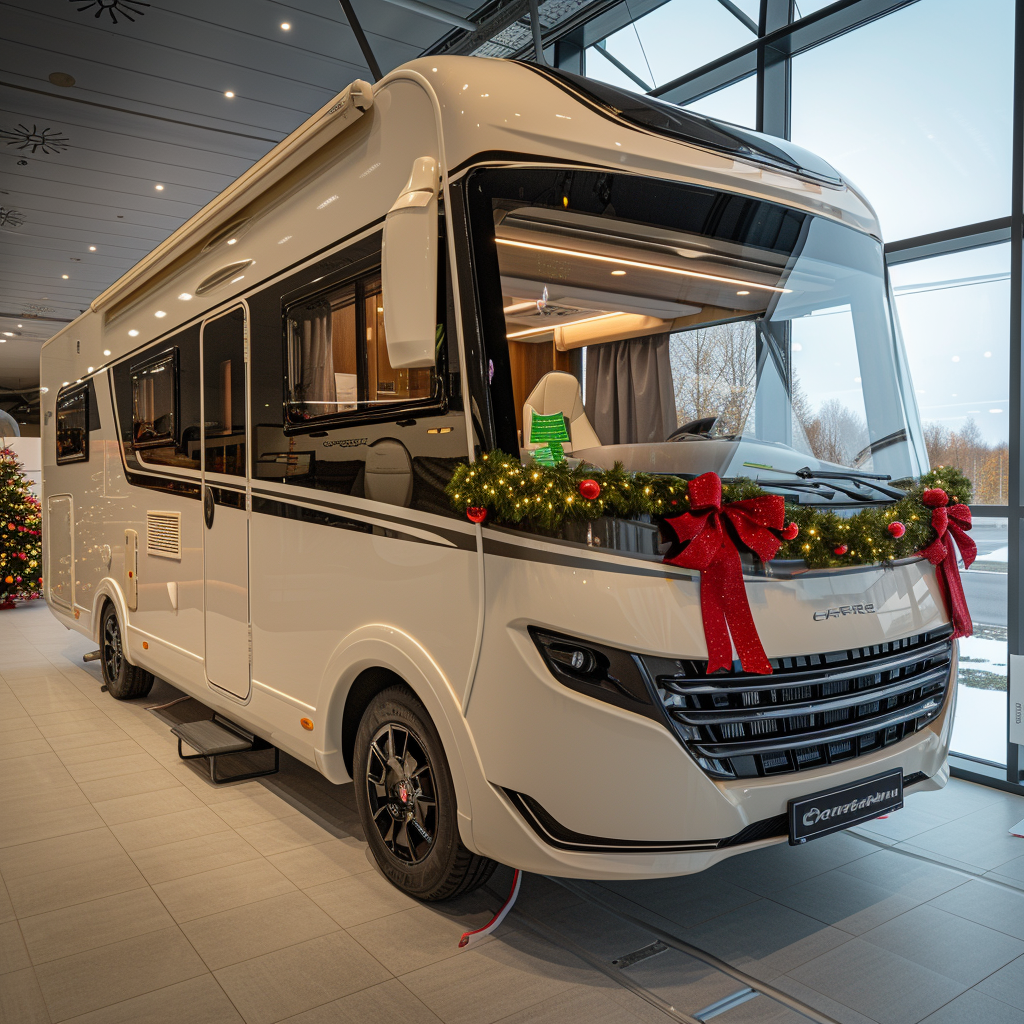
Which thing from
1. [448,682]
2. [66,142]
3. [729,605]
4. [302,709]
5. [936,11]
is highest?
[66,142]

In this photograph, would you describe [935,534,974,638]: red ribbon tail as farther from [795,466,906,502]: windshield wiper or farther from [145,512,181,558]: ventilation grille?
[145,512,181,558]: ventilation grille

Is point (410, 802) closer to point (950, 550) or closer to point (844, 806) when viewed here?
point (844, 806)

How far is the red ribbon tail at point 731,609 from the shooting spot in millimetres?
2018

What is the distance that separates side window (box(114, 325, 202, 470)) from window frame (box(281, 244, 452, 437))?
0.91 m

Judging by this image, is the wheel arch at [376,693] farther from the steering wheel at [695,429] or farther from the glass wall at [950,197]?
the glass wall at [950,197]

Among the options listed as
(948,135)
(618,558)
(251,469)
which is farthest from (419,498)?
(948,135)

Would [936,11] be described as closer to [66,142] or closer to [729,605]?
[729,605]

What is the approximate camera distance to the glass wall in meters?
3.66

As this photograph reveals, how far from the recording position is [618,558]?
6.59ft

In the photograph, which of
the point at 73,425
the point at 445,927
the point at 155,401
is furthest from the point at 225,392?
the point at 73,425

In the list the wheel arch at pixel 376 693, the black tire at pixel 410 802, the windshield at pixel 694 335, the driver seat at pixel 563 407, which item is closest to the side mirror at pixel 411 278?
the windshield at pixel 694 335

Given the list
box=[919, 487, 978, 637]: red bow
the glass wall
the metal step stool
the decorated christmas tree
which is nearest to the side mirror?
box=[919, 487, 978, 637]: red bow

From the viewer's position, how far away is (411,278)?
81.7 inches

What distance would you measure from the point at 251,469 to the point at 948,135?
331cm
